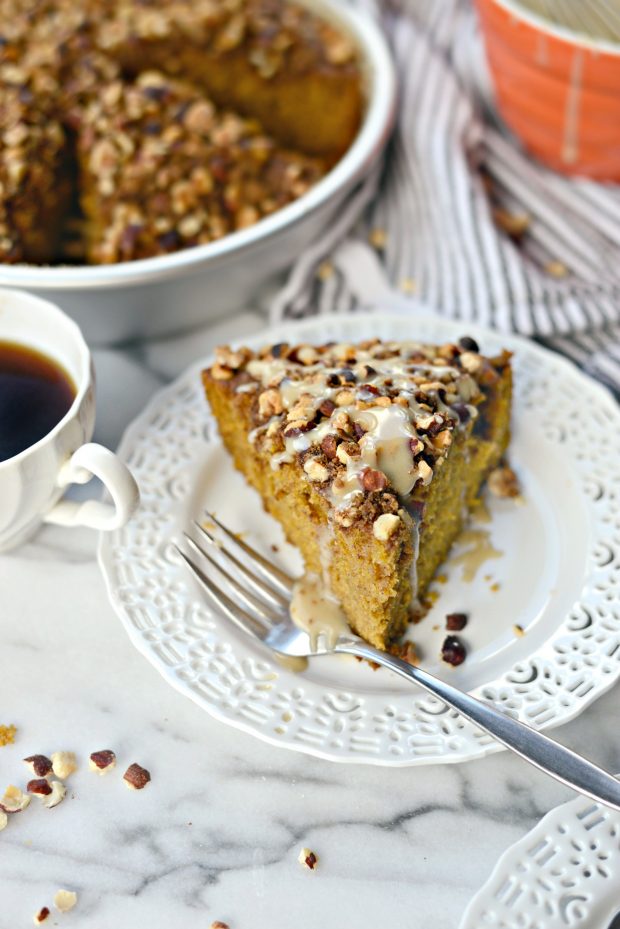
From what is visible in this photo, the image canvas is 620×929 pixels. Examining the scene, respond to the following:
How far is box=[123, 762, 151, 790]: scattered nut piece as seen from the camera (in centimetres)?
143

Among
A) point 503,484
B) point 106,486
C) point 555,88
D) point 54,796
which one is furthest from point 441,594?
point 555,88

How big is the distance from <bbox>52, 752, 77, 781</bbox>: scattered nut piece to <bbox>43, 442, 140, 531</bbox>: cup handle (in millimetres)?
365

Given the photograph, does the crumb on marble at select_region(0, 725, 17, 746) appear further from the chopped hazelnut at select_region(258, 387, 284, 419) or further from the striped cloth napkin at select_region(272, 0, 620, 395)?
the striped cloth napkin at select_region(272, 0, 620, 395)

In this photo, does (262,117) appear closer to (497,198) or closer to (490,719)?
(497,198)

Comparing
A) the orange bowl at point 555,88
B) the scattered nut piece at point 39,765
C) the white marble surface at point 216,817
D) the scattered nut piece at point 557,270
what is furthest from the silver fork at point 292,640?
the orange bowl at point 555,88

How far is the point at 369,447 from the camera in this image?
149 cm

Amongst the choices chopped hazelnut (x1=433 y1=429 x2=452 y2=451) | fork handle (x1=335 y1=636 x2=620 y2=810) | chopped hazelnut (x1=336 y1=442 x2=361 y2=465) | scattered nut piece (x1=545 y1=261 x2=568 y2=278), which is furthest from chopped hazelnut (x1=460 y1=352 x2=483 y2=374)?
scattered nut piece (x1=545 y1=261 x2=568 y2=278)

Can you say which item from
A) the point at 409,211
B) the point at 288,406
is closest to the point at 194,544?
the point at 288,406

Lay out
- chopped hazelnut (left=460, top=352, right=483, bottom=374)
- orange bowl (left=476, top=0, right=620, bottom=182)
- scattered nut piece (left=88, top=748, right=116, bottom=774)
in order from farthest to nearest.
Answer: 1. orange bowl (left=476, top=0, right=620, bottom=182)
2. chopped hazelnut (left=460, top=352, right=483, bottom=374)
3. scattered nut piece (left=88, top=748, right=116, bottom=774)

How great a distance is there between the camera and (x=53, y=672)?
62.0 inches

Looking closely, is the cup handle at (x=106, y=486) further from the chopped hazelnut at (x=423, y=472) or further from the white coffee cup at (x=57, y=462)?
the chopped hazelnut at (x=423, y=472)

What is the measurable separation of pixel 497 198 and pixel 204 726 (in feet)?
5.10

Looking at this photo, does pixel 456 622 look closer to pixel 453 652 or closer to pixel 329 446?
pixel 453 652

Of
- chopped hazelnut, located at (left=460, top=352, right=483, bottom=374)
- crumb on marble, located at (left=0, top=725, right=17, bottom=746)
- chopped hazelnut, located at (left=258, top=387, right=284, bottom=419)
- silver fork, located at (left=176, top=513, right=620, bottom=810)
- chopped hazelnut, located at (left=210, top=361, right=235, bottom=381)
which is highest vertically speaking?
chopped hazelnut, located at (left=460, top=352, right=483, bottom=374)
